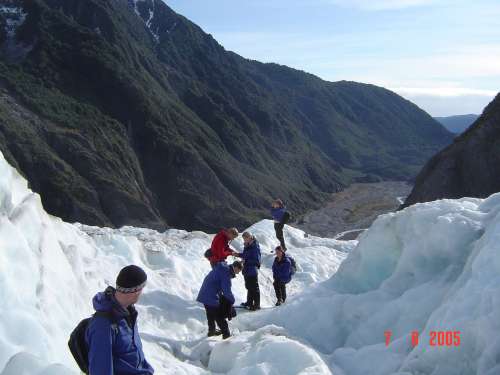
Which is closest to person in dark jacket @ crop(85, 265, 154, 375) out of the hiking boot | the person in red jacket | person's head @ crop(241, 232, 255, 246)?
the hiking boot

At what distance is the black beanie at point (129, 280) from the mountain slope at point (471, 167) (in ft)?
132

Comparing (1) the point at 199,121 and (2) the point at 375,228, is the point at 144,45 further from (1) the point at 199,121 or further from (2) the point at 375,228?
(2) the point at 375,228

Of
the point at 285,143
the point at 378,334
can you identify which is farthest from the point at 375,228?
the point at 285,143

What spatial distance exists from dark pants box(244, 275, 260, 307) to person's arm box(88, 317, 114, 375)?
6.86 m

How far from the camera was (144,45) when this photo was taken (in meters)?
128

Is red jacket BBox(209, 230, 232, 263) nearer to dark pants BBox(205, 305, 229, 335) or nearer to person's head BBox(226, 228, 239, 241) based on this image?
person's head BBox(226, 228, 239, 241)

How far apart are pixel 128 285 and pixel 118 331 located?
0.36m

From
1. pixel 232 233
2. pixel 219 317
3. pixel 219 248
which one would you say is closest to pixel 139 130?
pixel 219 248

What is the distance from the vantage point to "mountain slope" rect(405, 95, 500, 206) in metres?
41.1

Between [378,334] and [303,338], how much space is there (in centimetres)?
125

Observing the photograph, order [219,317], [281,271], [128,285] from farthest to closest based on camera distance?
[281,271] < [219,317] < [128,285]

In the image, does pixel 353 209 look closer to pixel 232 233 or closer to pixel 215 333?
pixel 232 233

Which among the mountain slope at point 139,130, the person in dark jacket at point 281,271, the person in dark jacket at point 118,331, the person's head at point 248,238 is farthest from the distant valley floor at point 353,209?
the person in dark jacket at point 118,331

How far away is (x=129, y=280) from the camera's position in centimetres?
398
